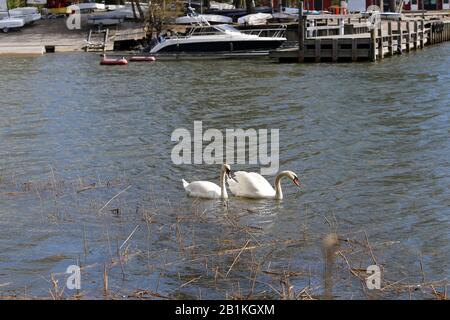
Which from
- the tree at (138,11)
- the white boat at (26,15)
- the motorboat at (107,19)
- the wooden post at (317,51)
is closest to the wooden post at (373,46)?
the wooden post at (317,51)

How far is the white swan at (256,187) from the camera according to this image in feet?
49.2

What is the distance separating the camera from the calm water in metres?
11.1

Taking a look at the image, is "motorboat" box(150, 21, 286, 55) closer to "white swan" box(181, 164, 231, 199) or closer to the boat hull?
the boat hull

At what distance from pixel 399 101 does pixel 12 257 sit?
67.5ft

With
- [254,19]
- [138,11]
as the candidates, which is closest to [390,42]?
[254,19]

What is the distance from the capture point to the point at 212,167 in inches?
733

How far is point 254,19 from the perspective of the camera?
65625mm

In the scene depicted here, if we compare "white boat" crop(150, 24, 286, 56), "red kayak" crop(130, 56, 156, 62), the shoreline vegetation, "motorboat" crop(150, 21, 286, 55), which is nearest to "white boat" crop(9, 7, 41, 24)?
"motorboat" crop(150, 21, 286, 55)

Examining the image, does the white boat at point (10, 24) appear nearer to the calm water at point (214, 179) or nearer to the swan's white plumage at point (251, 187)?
the calm water at point (214, 179)

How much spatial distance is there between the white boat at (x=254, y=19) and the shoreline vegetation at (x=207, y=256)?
50381 mm

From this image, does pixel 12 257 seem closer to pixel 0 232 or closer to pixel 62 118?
pixel 0 232

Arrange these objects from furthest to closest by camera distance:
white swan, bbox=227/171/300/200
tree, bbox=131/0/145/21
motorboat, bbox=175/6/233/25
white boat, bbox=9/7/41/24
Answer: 1. white boat, bbox=9/7/41/24
2. tree, bbox=131/0/145/21
3. motorboat, bbox=175/6/233/25
4. white swan, bbox=227/171/300/200
